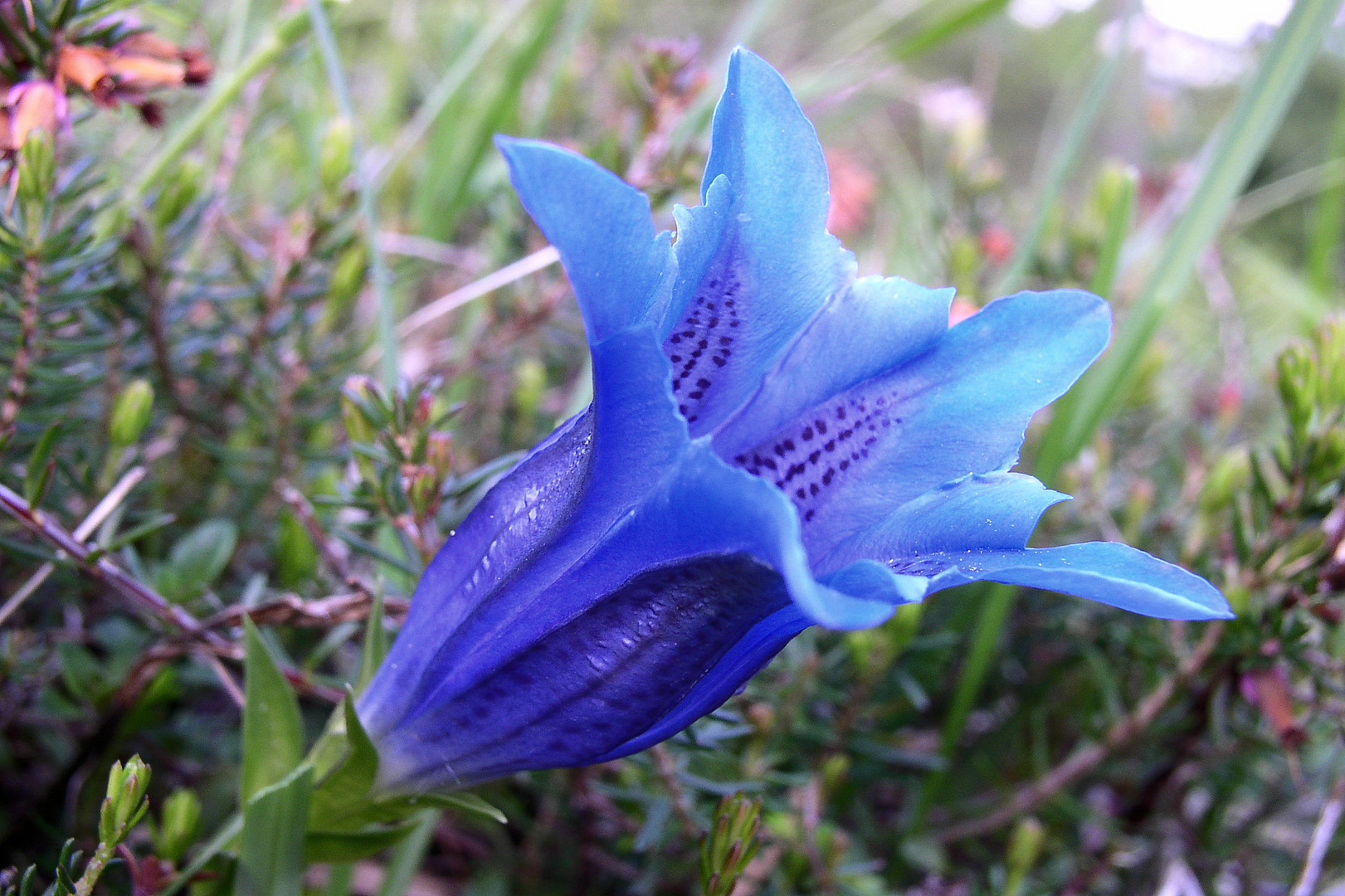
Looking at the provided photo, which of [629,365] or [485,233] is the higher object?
[629,365]

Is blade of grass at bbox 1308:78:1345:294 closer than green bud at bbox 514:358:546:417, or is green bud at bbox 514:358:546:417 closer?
green bud at bbox 514:358:546:417

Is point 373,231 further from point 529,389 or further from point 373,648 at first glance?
point 373,648

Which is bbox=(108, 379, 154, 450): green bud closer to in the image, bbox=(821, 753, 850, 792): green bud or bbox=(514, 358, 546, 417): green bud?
bbox=(514, 358, 546, 417): green bud

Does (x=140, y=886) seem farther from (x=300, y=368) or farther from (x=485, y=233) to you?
(x=485, y=233)

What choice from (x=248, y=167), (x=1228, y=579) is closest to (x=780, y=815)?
(x=1228, y=579)

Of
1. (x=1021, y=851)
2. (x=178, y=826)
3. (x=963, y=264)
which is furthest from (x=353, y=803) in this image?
(x=963, y=264)

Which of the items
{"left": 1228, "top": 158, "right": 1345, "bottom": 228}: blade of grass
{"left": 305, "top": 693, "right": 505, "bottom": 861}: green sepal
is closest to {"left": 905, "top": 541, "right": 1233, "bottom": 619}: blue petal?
{"left": 305, "top": 693, "right": 505, "bottom": 861}: green sepal
